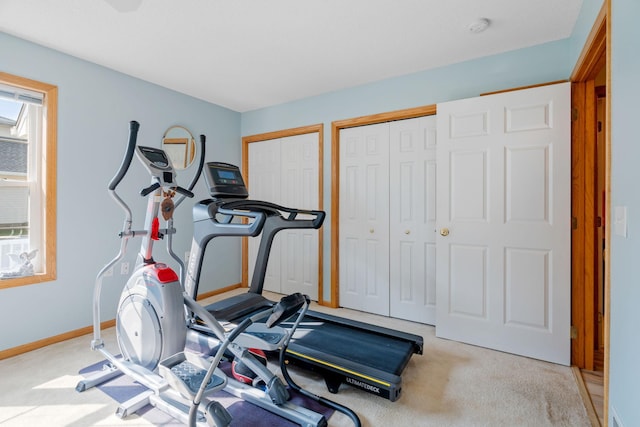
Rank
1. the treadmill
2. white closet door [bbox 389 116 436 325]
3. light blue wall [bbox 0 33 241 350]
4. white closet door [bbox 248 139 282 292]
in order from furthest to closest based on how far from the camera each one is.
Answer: white closet door [bbox 248 139 282 292], white closet door [bbox 389 116 436 325], light blue wall [bbox 0 33 241 350], the treadmill

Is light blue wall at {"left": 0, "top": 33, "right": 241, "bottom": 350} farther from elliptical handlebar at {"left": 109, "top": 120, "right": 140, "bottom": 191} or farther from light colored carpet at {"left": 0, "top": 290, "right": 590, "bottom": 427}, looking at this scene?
elliptical handlebar at {"left": 109, "top": 120, "right": 140, "bottom": 191}

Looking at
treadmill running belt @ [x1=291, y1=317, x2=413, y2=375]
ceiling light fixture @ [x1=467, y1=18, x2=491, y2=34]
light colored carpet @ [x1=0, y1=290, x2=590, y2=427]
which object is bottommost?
light colored carpet @ [x1=0, y1=290, x2=590, y2=427]

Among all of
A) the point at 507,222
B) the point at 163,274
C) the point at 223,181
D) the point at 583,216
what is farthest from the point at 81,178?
the point at 583,216

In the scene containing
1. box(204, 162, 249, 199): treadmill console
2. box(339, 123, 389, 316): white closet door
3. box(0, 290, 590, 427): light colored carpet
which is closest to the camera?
box(0, 290, 590, 427): light colored carpet

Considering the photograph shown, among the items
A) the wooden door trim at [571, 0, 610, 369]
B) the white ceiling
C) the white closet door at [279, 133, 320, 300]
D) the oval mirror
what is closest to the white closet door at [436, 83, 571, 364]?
the wooden door trim at [571, 0, 610, 369]

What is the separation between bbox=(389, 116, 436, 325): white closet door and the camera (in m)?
3.08

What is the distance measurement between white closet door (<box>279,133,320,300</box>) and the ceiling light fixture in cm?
192

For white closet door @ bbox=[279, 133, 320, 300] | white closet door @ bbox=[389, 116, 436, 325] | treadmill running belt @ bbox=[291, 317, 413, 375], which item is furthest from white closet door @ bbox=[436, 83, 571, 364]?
white closet door @ bbox=[279, 133, 320, 300]

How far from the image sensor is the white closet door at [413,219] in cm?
308

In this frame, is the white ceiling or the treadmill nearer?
the treadmill

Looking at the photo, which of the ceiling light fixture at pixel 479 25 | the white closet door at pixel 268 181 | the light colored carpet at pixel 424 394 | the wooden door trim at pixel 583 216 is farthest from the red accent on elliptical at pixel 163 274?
the wooden door trim at pixel 583 216
